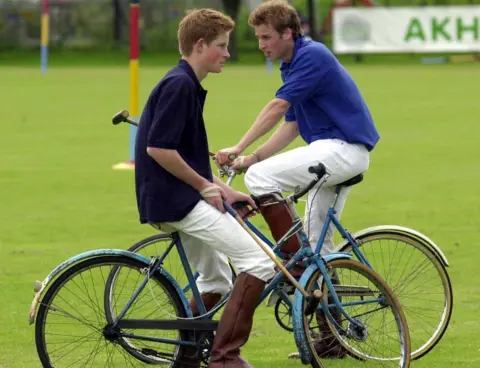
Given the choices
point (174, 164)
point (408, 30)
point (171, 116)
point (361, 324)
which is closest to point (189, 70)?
point (171, 116)

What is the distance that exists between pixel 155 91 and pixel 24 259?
447 cm

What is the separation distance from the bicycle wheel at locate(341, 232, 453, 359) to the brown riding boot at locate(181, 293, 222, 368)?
0.84m

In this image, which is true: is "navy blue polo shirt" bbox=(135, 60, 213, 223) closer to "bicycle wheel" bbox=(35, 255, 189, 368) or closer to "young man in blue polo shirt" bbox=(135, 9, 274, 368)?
"young man in blue polo shirt" bbox=(135, 9, 274, 368)

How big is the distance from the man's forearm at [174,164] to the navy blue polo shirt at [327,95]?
4.02 feet

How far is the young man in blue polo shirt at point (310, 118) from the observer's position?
7.23 meters

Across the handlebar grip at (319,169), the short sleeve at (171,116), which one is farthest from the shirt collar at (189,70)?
the handlebar grip at (319,169)

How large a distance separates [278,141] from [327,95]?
45 cm

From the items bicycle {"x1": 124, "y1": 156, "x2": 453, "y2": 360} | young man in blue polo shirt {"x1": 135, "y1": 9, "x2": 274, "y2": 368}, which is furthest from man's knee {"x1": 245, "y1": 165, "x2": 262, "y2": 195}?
young man in blue polo shirt {"x1": 135, "y1": 9, "x2": 274, "y2": 368}

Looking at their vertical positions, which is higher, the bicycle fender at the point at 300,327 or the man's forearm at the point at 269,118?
the man's forearm at the point at 269,118

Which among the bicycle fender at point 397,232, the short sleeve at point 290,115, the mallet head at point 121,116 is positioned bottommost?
the bicycle fender at point 397,232

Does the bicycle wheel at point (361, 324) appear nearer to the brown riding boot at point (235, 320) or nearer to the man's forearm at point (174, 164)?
the brown riding boot at point (235, 320)

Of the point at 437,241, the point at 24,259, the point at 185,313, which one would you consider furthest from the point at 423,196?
the point at 185,313

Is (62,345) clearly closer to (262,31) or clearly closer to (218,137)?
(262,31)

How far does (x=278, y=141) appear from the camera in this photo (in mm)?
7680
